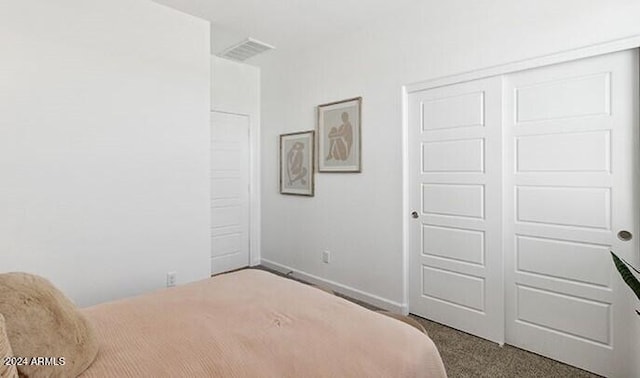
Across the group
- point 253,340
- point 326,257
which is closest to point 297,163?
point 326,257

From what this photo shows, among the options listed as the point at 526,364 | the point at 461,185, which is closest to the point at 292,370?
the point at 526,364

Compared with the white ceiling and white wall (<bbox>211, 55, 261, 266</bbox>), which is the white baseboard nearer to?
white wall (<bbox>211, 55, 261, 266</bbox>)

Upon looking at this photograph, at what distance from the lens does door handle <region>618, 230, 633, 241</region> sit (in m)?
1.98

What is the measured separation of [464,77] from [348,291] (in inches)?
87.9

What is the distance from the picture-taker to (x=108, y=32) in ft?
8.28

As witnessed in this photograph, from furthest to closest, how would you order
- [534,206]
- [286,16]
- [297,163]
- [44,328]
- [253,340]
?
1. [297,163]
2. [286,16]
3. [534,206]
4. [253,340]
5. [44,328]

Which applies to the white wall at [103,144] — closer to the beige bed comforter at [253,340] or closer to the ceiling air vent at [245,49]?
the ceiling air vent at [245,49]

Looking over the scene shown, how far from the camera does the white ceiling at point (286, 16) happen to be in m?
2.81

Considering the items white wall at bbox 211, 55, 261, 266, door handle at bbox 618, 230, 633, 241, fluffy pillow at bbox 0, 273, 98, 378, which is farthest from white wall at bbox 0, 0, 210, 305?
door handle at bbox 618, 230, 633, 241

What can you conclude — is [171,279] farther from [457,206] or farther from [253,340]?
[457,206]

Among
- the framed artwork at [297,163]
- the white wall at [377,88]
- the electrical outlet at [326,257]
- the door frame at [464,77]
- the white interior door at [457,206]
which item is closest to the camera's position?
the door frame at [464,77]

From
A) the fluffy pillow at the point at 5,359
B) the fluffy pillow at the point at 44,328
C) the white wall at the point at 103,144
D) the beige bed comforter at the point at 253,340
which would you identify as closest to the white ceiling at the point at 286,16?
the white wall at the point at 103,144

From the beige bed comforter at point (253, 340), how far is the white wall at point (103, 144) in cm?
105

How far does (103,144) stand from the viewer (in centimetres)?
250
